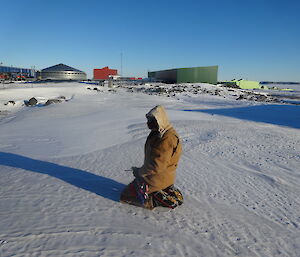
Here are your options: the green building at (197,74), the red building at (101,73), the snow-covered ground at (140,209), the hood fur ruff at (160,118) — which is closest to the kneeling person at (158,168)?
the hood fur ruff at (160,118)

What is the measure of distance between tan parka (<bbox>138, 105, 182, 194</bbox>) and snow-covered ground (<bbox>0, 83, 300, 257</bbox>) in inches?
19.5

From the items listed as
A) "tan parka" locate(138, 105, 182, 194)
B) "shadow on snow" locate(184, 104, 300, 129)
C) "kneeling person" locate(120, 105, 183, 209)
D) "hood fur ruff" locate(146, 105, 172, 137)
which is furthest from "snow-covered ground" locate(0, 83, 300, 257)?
"shadow on snow" locate(184, 104, 300, 129)

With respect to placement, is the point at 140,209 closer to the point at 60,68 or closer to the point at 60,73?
the point at 60,73

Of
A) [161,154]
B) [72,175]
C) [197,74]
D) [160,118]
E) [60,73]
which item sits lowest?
[72,175]

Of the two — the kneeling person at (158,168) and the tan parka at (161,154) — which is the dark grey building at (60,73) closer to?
the kneeling person at (158,168)

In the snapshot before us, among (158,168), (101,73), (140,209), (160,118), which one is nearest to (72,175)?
(140,209)

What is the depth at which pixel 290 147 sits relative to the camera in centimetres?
619

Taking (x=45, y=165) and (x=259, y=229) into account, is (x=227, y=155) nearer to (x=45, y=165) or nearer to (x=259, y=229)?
(x=259, y=229)

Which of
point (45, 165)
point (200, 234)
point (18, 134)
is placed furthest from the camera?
point (18, 134)

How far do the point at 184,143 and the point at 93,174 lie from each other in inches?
118

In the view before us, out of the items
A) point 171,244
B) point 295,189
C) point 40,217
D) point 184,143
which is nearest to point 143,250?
point 171,244

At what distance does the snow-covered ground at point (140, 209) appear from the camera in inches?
99.6

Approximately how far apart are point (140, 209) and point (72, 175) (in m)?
1.81

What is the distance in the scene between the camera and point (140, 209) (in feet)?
10.5
